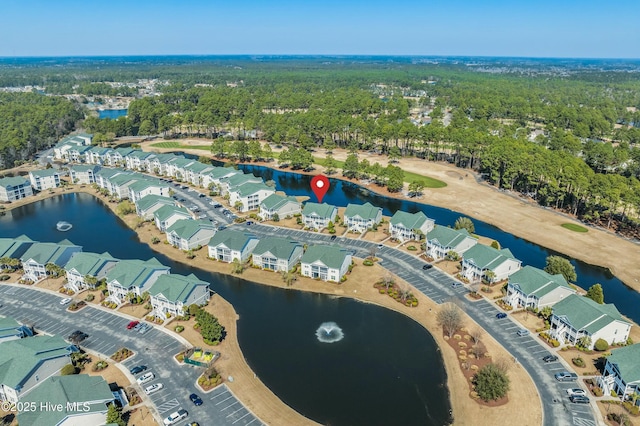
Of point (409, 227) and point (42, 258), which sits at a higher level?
point (409, 227)

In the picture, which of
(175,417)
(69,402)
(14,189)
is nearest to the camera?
(69,402)

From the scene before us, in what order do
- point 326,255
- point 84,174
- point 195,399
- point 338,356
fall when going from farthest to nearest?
1. point 84,174
2. point 326,255
3. point 338,356
4. point 195,399

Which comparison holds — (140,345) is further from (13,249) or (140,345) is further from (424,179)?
(424,179)

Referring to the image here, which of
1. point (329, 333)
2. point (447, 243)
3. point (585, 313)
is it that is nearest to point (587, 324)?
point (585, 313)

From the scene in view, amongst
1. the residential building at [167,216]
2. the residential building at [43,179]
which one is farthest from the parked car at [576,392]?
the residential building at [43,179]

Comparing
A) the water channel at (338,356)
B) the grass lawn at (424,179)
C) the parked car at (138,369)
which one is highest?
the grass lawn at (424,179)

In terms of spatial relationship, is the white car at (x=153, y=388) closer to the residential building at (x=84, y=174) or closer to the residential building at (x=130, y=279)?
the residential building at (x=130, y=279)

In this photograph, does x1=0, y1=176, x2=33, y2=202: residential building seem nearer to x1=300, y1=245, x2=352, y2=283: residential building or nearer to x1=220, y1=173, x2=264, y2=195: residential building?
x1=220, y1=173, x2=264, y2=195: residential building

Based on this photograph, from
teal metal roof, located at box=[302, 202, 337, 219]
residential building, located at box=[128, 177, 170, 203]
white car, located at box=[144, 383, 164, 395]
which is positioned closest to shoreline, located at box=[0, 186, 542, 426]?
white car, located at box=[144, 383, 164, 395]

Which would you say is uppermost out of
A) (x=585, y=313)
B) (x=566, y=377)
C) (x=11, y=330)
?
(x=585, y=313)
